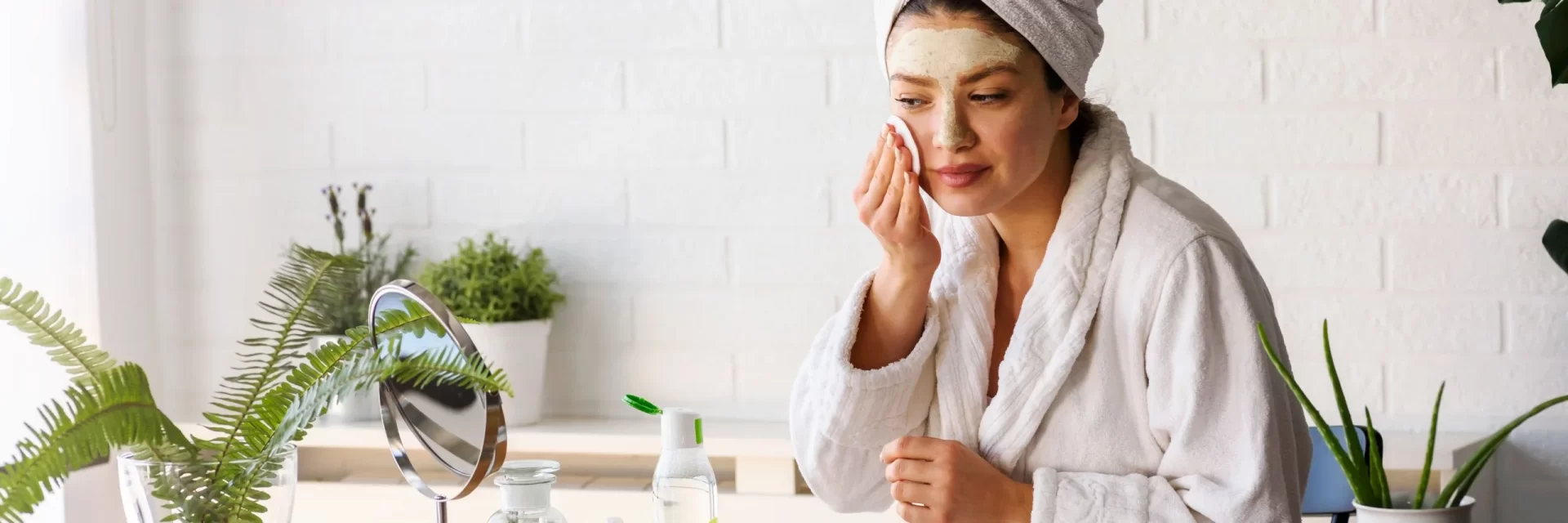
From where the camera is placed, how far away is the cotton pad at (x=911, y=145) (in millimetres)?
1171

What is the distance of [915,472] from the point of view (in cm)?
117

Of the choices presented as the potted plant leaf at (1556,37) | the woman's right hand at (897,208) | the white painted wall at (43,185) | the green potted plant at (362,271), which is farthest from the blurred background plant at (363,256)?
the potted plant leaf at (1556,37)

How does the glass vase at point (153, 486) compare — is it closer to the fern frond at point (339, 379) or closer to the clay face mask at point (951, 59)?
the fern frond at point (339, 379)

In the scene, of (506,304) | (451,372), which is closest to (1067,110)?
(451,372)

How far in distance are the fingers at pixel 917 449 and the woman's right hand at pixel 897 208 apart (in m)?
0.15

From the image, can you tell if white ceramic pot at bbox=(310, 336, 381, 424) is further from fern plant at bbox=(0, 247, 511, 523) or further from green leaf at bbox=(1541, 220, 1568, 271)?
green leaf at bbox=(1541, 220, 1568, 271)

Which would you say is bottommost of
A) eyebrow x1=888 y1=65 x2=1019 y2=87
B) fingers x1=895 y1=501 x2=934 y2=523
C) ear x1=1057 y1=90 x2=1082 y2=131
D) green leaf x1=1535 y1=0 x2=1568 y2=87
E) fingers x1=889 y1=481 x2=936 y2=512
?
fingers x1=895 y1=501 x2=934 y2=523

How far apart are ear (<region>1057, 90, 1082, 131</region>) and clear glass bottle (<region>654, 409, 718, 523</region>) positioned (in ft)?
1.35

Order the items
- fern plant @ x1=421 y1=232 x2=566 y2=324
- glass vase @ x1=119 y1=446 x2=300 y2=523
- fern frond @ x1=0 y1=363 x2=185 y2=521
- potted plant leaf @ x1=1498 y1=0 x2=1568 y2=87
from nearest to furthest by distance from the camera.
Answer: fern frond @ x1=0 y1=363 x2=185 y2=521
glass vase @ x1=119 y1=446 x2=300 y2=523
potted plant leaf @ x1=1498 y1=0 x2=1568 y2=87
fern plant @ x1=421 y1=232 x2=566 y2=324

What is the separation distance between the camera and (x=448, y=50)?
225cm

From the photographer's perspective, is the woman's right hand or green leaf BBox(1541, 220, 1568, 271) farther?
green leaf BBox(1541, 220, 1568, 271)

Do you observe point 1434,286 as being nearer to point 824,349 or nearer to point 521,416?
point 824,349

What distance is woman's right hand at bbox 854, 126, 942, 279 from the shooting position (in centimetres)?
118

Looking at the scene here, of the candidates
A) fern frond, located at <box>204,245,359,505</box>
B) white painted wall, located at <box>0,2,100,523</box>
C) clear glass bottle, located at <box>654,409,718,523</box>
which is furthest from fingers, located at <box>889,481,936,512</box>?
white painted wall, located at <box>0,2,100,523</box>
